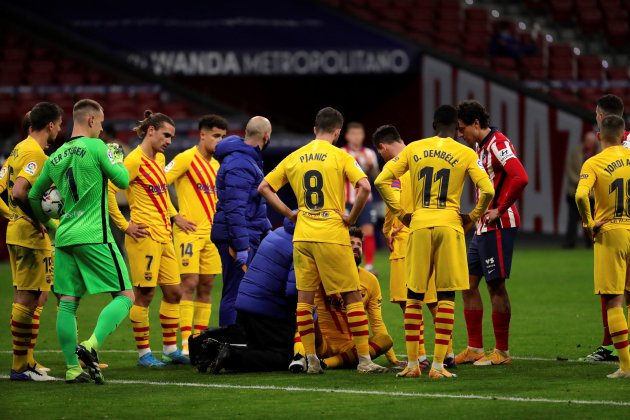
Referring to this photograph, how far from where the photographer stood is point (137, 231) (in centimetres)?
1020

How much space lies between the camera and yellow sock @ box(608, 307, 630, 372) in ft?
29.2

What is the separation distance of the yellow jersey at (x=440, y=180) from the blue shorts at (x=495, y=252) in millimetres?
847

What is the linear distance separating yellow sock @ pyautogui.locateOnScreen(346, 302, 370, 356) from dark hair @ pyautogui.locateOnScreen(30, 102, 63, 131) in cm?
280

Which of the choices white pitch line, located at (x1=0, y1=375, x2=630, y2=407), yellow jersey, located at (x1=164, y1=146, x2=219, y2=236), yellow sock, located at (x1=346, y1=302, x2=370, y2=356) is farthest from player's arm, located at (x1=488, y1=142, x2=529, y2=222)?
yellow jersey, located at (x1=164, y1=146, x2=219, y2=236)

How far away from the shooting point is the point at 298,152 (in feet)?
31.5

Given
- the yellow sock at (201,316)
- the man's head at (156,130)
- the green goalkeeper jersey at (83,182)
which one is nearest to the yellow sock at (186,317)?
the yellow sock at (201,316)

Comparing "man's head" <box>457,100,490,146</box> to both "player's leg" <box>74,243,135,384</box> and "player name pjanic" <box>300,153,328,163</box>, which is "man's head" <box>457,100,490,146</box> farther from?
"player's leg" <box>74,243,135,384</box>

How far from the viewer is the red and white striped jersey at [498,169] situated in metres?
9.95

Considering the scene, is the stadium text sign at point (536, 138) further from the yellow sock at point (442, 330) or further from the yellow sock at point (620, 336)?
the yellow sock at point (442, 330)

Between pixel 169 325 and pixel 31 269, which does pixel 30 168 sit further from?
pixel 169 325

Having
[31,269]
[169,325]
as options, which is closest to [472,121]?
[169,325]

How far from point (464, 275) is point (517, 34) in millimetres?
19781

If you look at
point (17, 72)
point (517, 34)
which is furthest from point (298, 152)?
point (517, 34)

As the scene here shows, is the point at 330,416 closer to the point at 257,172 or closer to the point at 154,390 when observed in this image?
the point at 154,390
